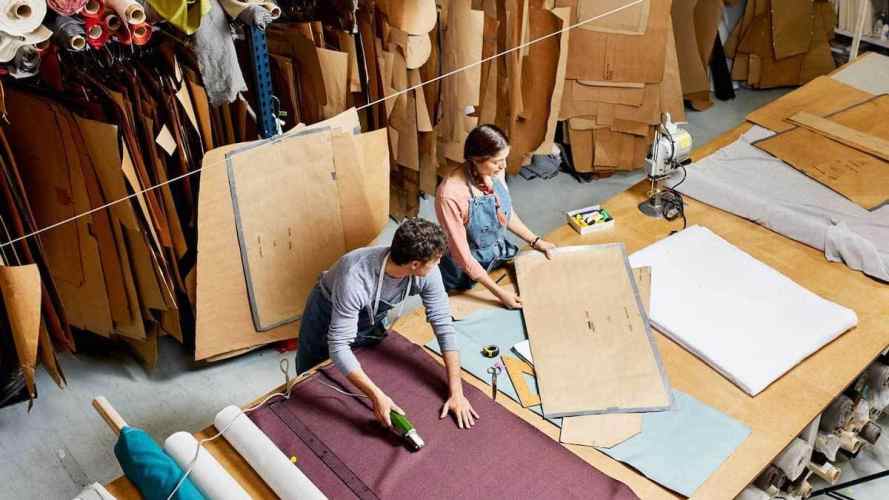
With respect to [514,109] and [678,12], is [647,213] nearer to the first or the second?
[514,109]

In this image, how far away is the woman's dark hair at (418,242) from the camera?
224 cm

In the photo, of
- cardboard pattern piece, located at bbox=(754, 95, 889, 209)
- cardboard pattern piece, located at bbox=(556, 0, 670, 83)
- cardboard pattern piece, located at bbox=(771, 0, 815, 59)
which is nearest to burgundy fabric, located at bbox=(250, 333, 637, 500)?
cardboard pattern piece, located at bbox=(754, 95, 889, 209)

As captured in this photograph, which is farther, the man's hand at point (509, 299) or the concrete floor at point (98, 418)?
the concrete floor at point (98, 418)

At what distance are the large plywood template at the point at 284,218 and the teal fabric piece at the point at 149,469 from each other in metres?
1.11

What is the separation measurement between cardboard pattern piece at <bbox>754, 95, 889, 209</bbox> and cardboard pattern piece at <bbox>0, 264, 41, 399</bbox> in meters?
2.90

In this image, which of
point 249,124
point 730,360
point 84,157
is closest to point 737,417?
point 730,360

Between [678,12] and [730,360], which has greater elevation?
[678,12]

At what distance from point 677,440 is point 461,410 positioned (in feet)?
Answer: 1.98

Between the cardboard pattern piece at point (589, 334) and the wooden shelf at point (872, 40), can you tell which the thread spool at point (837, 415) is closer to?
the cardboard pattern piece at point (589, 334)

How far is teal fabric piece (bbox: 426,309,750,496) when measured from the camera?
87.4 inches

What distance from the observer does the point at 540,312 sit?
2.74 m

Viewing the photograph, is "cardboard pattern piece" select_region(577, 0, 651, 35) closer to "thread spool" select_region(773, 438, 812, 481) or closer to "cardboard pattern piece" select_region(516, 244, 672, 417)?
"cardboard pattern piece" select_region(516, 244, 672, 417)

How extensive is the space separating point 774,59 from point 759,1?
0.39 metres

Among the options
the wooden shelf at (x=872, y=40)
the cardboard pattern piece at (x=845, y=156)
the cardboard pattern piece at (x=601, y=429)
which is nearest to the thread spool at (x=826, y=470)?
the cardboard pattern piece at (x=601, y=429)
